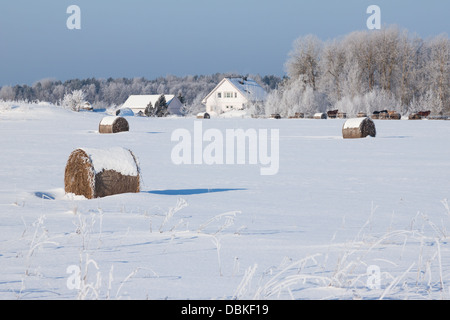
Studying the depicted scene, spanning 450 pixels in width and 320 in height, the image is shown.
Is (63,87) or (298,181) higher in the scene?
(63,87)

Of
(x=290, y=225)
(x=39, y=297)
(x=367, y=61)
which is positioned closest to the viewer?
(x=39, y=297)

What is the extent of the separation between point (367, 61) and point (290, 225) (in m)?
72.0

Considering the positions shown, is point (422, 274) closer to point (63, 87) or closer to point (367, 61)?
point (367, 61)

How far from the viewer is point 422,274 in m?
4.38

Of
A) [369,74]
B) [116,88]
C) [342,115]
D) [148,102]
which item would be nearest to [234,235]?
[342,115]

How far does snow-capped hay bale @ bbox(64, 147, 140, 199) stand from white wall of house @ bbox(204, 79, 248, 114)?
274 feet

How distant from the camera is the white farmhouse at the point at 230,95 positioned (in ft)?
305

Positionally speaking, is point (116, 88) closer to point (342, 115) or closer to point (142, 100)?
point (142, 100)

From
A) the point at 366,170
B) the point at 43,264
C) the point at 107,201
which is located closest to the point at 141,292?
the point at 43,264

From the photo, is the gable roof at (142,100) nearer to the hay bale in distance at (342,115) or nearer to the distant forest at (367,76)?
the distant forest at (367,76)

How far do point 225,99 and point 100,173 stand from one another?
86.5 metres

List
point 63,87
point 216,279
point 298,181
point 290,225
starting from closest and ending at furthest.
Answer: point 216,279 → point 290,225 → point 298,181 → point 63,87

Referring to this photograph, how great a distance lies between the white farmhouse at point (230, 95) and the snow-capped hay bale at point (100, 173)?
82.9 meters

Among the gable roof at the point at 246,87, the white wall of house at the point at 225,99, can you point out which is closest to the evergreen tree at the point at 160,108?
the white wall of house at the point at 225,99
